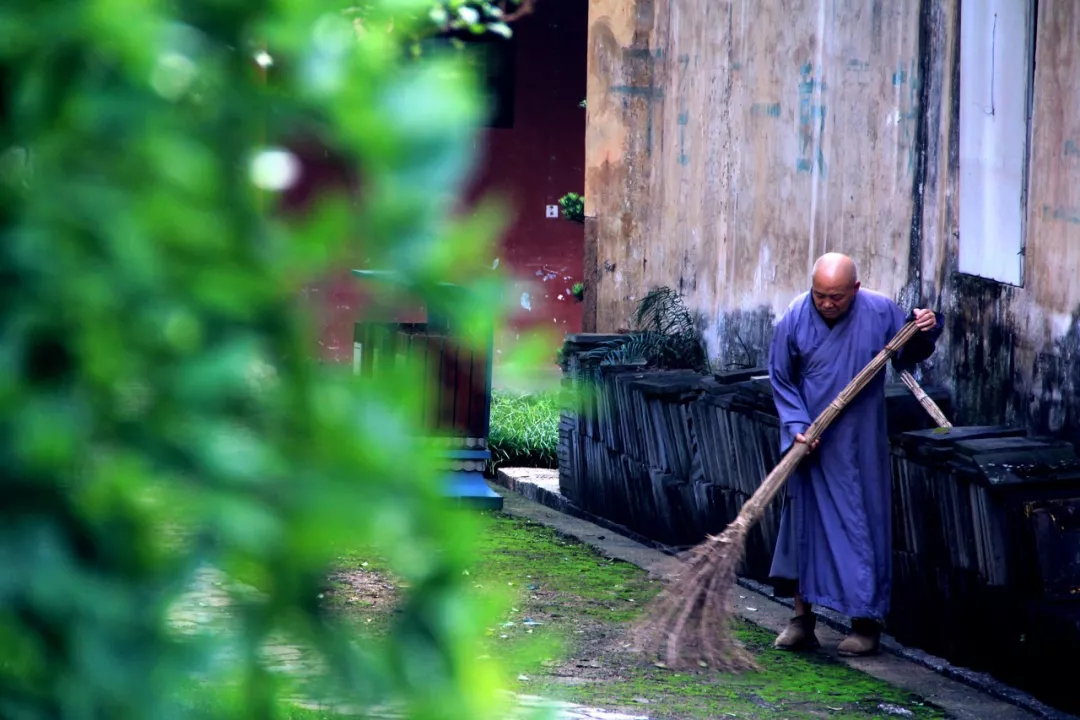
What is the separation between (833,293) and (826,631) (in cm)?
158

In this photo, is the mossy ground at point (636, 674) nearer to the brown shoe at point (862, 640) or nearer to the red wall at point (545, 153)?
the brown shoe at point (862, 640)

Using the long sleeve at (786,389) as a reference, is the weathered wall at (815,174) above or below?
above

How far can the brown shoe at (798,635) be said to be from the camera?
7.35 metres

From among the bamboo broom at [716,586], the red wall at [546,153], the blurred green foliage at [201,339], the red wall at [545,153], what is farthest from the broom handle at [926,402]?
the red wall at [546,153]

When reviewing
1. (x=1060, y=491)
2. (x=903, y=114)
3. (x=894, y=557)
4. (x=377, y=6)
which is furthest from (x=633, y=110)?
(x=377, y=6)

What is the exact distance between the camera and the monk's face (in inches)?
284

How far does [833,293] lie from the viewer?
721 centimetres

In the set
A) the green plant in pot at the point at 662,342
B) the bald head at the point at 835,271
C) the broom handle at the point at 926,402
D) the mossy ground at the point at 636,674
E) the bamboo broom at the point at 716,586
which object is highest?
the bald head at the point at 835,271

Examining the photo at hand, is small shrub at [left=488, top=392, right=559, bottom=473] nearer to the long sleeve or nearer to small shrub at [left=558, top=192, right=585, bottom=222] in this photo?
small shrub at [left=558, top=192, right=585, bottom=222]

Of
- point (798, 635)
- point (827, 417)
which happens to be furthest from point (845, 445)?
point (798, 635)

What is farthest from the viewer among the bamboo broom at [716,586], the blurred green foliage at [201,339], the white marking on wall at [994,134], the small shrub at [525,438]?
the small shrub at [525,438]

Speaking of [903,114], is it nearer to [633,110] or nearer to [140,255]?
[633,110]

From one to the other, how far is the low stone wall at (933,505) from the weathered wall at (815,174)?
1.37ft

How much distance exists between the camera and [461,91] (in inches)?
42.4
